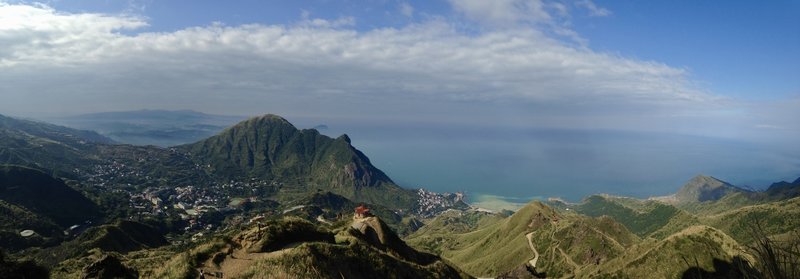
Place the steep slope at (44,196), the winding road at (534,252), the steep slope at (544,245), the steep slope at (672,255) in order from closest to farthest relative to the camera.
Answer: the steep slope at (672,255), the steep slope at (544,245), the winding road at (534,252), the steep slope at (44,196)

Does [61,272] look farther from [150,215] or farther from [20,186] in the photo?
[20,186]

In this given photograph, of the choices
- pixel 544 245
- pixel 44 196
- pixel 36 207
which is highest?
pixel 544 245

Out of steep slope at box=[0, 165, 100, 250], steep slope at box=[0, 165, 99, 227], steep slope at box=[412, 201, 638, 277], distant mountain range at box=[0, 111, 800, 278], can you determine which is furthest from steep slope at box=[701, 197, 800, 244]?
steep slope at box=[0, 165, 99, 227]

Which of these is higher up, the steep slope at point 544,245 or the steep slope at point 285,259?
the steep slope at point 285,259

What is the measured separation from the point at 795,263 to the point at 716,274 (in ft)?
270

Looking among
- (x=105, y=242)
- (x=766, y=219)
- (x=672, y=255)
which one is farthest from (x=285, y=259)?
(x=766, y=219)

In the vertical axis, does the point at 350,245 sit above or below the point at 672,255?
above

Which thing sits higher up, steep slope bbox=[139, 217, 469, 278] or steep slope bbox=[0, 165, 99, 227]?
steep slope bbox=[139, 217, 469, 278]

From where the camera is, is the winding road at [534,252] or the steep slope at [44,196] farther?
the steep slope at [44,196]

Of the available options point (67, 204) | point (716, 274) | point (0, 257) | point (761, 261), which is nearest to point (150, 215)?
point (67, 204)

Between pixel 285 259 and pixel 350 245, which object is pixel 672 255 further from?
pixel 285 259

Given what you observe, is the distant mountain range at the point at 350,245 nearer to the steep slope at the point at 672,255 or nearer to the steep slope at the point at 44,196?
the steep slope at the point at 672,255

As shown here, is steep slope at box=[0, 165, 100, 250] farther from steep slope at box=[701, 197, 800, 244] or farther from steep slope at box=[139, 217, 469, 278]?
steep slope at box=[701, 197, 800, 244]

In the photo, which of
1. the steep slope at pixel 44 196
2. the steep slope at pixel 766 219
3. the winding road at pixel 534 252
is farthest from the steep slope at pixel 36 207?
the steep slope at pixel 766 219
